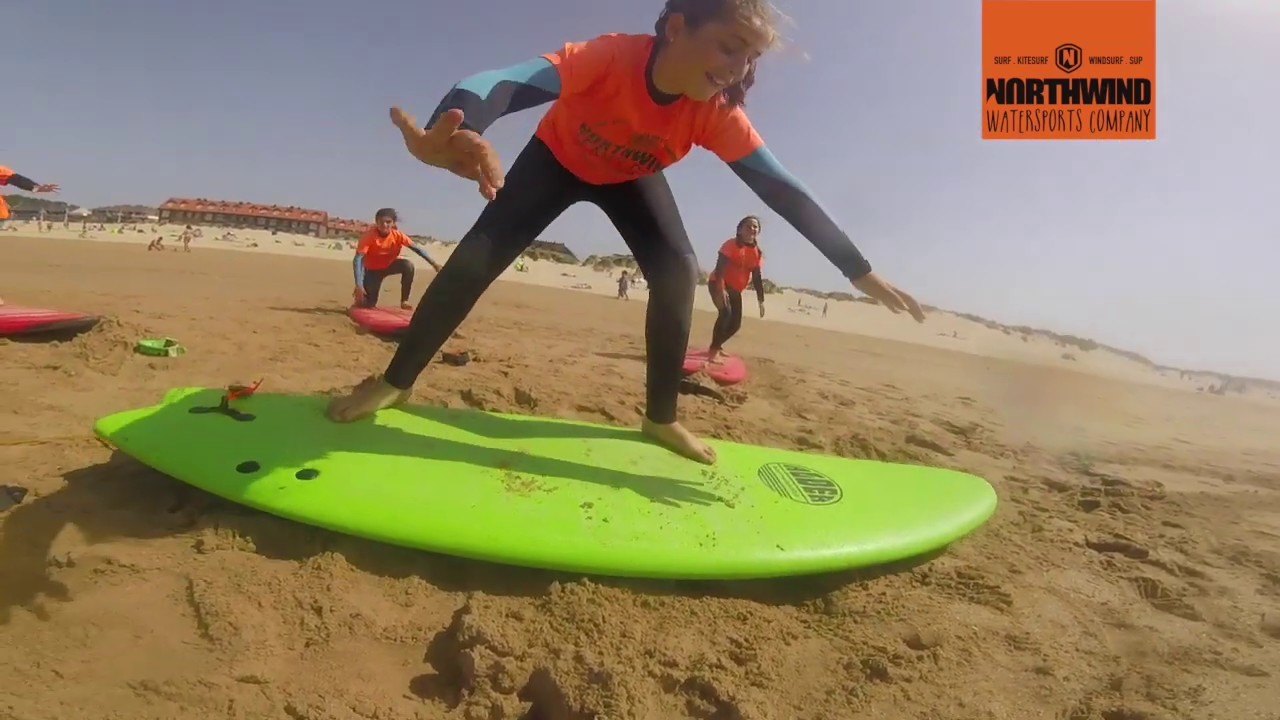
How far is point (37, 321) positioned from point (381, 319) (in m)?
2.02

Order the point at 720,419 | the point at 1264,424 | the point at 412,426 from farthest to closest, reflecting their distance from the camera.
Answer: the point at 1264,424 → the point at 720,419 → the point at 412,426

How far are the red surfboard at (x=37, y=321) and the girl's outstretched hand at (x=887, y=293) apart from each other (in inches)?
165

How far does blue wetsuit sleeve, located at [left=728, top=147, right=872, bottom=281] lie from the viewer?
8.21 feet

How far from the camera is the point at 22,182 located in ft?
17.3

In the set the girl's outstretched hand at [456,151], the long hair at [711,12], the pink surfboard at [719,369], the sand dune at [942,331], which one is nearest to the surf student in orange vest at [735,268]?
the pink surfboard at [719,369]

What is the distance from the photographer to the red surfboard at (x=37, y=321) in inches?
142

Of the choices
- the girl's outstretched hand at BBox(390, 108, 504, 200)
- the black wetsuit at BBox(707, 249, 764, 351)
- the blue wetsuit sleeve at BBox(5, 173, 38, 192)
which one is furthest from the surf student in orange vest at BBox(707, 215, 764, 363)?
the blue wetsuit sleeve at BBox(5, 173, 38, 192)

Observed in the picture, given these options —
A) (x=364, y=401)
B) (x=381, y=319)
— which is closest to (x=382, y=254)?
(x=381, y=319)

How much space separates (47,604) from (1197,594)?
3031 millimetres

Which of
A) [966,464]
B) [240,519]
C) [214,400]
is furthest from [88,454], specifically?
[966,464]

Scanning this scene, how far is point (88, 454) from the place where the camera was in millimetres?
2221

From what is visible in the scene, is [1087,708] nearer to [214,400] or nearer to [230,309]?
[214,400]

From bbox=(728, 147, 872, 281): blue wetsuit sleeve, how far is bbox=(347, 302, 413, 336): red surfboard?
10.7 ft

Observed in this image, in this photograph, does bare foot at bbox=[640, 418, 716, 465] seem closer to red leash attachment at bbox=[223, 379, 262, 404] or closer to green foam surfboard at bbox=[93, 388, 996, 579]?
green foam surfboard at bbox=[93, 388, 996, 579]
